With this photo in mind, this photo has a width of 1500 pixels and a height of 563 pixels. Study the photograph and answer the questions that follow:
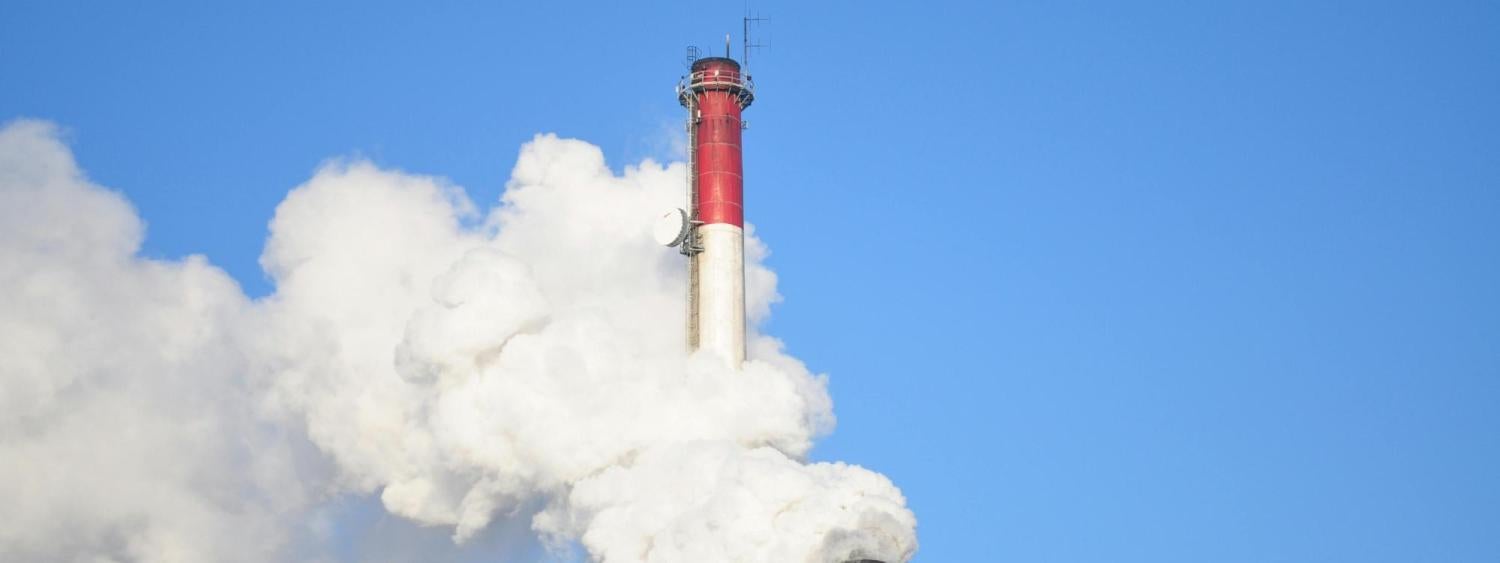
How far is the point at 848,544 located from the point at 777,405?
39.1ft

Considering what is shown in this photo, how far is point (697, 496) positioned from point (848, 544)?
7.75 m

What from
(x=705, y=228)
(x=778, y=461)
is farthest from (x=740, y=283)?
(x=778, y=461)

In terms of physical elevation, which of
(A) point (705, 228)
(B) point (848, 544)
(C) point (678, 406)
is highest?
(A) point (705, 228)

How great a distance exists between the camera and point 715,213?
173625 millimetres

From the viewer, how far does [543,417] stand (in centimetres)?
16638

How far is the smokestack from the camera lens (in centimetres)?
17175

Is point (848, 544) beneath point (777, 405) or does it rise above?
beneath

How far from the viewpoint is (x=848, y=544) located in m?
156

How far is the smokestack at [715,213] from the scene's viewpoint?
172 metres

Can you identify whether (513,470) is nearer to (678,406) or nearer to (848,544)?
(678,406)

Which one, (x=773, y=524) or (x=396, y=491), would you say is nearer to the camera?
(x=773, y=524)

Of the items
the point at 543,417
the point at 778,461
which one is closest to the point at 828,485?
the point at 778,461

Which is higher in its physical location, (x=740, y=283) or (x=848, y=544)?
(x=740, y=283)

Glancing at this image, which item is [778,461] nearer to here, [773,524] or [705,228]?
[773,524]
